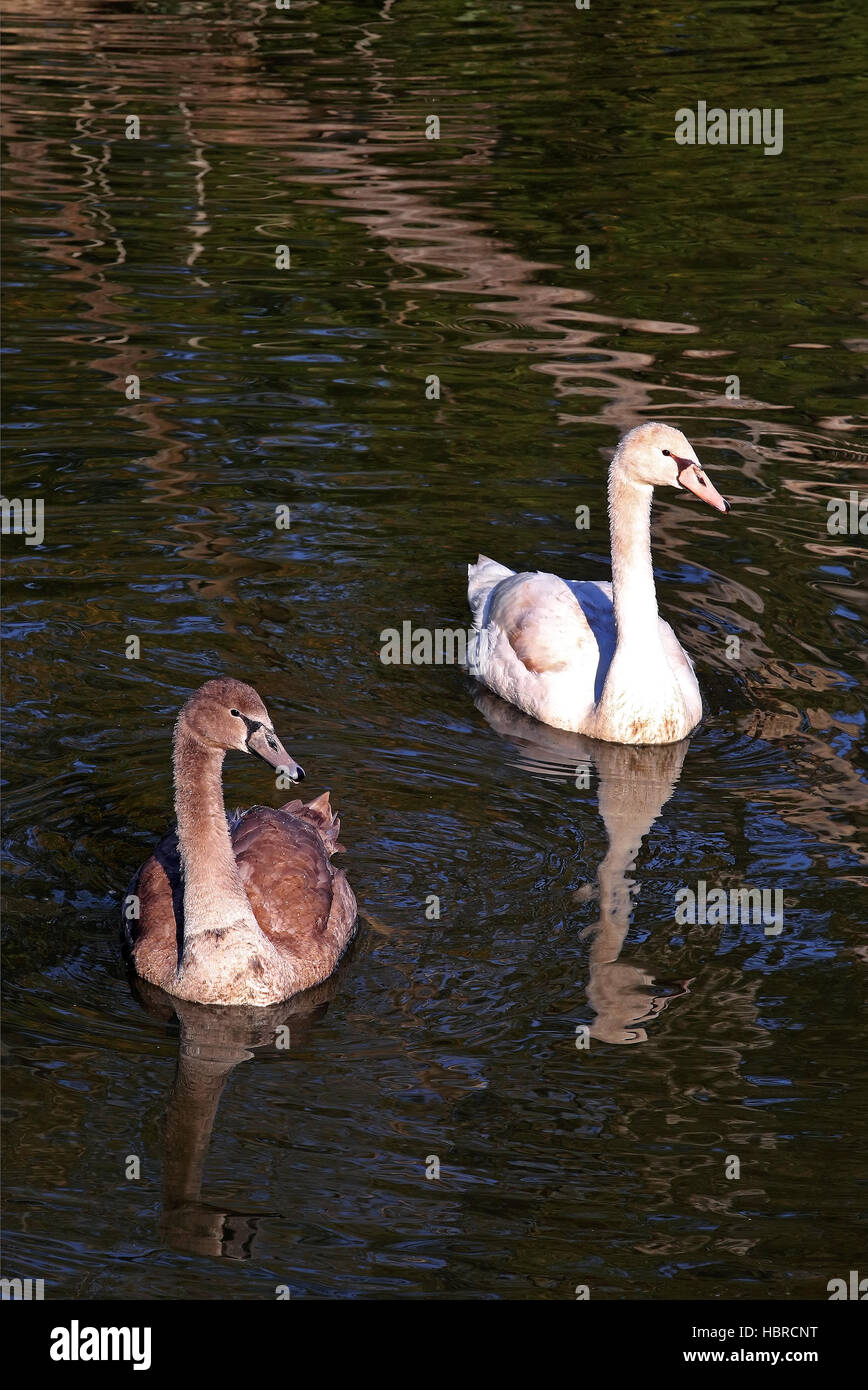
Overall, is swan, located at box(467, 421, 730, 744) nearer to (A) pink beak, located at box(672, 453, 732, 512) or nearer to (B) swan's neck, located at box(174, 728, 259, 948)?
(A) pink beak, located at box(672, 453, 732, 512)

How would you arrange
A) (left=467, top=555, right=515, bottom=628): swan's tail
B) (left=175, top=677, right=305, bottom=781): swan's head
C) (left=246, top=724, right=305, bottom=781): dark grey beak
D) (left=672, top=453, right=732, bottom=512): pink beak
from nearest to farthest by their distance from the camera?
(left=246, top=724, right=305, bottom=781): dark grey beak < (left=175, top=677, right=305, bottom=781): swan's head < (left=672, top=453, right=732, bottom=512): pink beak < (left=467, top=555, right=515, bottom=628): swan's tail

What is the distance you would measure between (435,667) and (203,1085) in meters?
4.32

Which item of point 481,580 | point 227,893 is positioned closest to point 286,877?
point 227,893

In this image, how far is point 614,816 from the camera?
9.67 meters

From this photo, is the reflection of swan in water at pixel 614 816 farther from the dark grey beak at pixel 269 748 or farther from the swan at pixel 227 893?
the dark grey beak at pixel 269 748

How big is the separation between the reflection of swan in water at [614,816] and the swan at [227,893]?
110 centimetres

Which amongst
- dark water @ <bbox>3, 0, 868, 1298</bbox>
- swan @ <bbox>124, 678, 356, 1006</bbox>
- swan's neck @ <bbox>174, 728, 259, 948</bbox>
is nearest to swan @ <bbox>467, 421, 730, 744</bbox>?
dark water @ <bbox>3, 0, 868, 1298</bbox>

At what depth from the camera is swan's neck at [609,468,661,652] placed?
34.2 feet

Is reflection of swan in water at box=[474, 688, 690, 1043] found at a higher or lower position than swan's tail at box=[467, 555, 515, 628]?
lower

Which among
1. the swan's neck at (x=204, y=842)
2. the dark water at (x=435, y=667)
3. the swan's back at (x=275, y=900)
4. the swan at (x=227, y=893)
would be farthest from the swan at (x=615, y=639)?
the swan's neck at (x=204, y=842)

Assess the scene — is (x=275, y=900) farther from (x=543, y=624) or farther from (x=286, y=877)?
(x=543, y=624)

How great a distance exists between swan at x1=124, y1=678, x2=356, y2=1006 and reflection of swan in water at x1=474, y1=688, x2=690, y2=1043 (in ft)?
3.59
